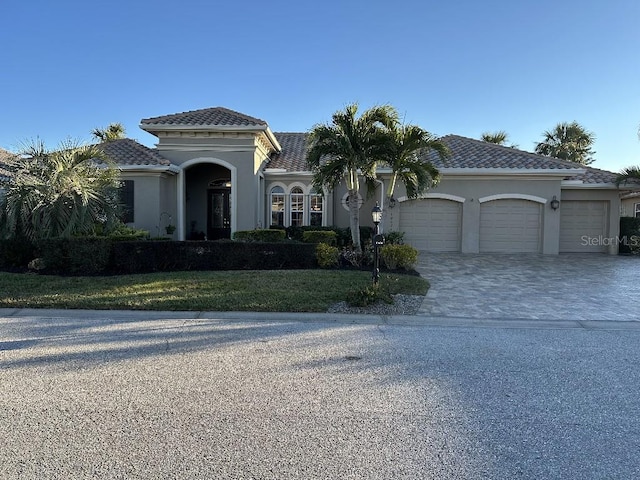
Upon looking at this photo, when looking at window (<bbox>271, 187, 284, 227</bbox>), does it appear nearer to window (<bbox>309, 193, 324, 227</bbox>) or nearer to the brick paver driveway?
window (<bbox>309, 193, 324, 227</bbox>)

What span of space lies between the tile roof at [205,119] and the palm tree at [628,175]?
13894 mm

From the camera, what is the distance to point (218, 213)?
63.7 ft

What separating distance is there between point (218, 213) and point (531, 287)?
44.2 feet

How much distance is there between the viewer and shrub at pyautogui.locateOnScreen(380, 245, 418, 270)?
446 inches

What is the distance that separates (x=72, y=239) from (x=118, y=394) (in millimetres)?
7944

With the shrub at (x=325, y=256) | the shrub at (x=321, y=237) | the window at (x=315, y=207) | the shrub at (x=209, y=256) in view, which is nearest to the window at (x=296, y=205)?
the window at (x=315, y=207)

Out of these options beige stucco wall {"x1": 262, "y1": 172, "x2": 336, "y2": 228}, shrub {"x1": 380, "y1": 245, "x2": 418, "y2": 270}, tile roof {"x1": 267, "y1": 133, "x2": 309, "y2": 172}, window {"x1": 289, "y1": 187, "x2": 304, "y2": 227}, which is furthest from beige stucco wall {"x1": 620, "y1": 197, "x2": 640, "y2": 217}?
shrub {"x1": 380, "y1": 245, "x2": 418, "y2": 270}

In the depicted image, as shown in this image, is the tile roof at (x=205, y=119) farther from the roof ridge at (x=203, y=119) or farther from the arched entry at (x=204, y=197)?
the arched entry at (x=204, y=197)

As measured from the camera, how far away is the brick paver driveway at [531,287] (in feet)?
25.6

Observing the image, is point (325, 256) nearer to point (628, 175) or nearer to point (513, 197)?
point (513, 197)

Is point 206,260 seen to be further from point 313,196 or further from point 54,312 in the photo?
point 313,196

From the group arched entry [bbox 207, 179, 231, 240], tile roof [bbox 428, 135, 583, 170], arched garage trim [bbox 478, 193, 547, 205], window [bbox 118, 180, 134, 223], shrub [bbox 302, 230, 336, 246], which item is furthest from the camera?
arched entry [bbox 207, 179, 231, 240]

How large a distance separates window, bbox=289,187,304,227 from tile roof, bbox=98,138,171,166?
5.07m

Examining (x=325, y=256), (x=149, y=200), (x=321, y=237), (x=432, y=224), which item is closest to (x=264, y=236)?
(x=321, y=237)
